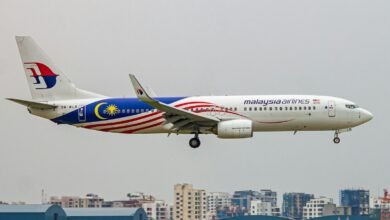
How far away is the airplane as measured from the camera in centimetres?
8756

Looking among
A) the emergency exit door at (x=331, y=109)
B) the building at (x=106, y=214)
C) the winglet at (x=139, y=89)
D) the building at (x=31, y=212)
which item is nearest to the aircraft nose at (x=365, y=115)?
the emergency exit door at (x=331, y=109)

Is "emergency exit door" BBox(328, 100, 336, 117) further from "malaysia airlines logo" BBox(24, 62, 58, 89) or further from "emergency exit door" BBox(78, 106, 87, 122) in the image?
"malaysia airlines logo" BBox(24, 62, 58, 89)

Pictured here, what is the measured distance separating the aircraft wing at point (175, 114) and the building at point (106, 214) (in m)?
49.3

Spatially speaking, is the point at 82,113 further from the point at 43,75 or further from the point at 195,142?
the point at 195,142

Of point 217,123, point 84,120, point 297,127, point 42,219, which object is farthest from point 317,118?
point 42,219

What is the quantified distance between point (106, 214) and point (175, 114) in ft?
179

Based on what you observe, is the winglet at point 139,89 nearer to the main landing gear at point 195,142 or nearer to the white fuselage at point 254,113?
the white fuselage at point 254,113

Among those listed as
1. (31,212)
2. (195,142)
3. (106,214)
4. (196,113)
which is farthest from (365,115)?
(106,214)

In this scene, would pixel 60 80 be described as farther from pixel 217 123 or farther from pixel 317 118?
pixel 317 118

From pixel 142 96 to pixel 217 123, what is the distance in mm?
7532

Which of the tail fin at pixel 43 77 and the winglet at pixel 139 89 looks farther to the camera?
the tail fin at pixel 43 77

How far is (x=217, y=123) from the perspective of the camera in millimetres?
88562

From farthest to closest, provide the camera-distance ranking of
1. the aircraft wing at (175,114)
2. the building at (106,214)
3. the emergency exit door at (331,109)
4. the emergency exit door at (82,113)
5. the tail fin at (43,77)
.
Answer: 1. the building at (106,214)
2. the tail fin at (43,77)
3. the emergency exit door at (82,113)
4. the emergency exit door at (331,109)
5. the aircraft wing at (175,114)

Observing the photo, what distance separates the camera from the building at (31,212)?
125 m
